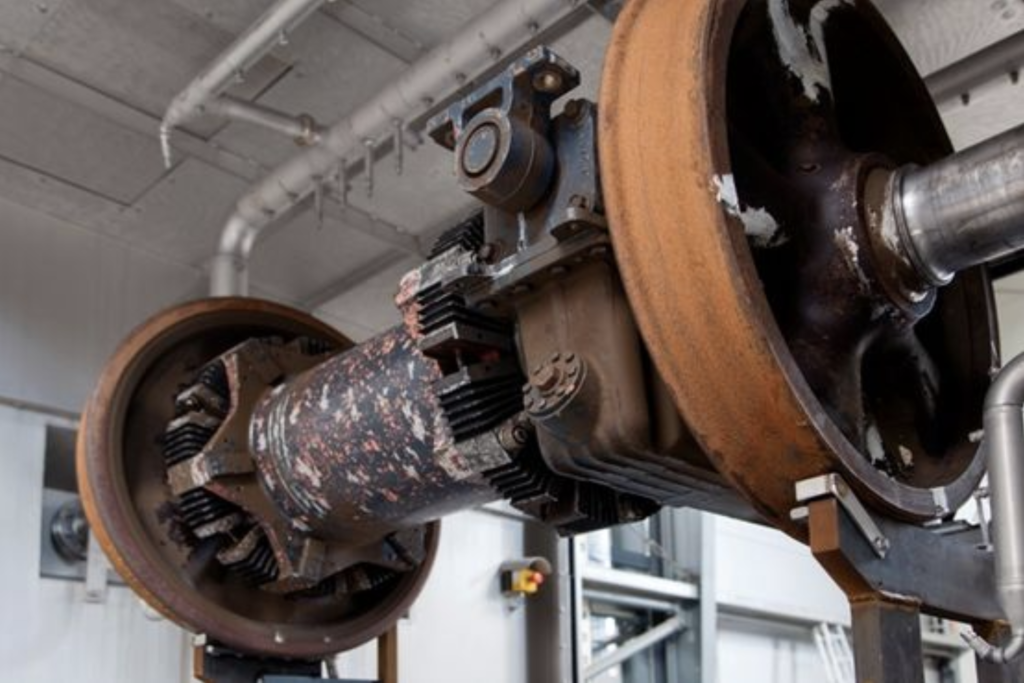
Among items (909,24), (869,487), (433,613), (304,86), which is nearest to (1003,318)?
(909,24)

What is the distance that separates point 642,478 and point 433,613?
1.92 metres

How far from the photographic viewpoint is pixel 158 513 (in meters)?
2.08

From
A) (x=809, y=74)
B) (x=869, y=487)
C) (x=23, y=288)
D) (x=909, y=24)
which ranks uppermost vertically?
(x=909, y=24)

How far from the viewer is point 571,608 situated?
10.9 feet

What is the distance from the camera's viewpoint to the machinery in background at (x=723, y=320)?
100 centimetres

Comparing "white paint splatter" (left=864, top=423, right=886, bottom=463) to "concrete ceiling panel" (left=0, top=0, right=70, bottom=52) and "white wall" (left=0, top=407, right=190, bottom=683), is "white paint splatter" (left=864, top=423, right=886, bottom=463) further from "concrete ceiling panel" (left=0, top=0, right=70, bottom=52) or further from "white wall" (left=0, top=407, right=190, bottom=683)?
"white wall" (left=0, top=407, right=190, bottom=683)

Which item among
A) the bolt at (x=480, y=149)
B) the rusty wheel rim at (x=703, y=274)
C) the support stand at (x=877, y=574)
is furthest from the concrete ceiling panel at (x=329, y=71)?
the support stand at (x=877, y=574)

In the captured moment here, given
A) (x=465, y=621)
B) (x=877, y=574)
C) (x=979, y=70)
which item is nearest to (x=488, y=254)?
(x=877, y=574)

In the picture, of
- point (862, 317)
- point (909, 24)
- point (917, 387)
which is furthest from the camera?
point (909, 24)

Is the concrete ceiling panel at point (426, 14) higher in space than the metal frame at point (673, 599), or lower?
higher

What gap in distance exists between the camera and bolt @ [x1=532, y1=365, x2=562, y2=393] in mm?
1183

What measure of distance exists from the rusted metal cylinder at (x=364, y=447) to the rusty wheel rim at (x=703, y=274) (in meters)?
0.49

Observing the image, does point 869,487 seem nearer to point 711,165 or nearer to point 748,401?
point 748,401

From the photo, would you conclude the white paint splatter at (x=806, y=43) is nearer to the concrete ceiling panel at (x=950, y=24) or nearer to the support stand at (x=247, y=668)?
the concrete ceiling panel at (x=950, y=24)
